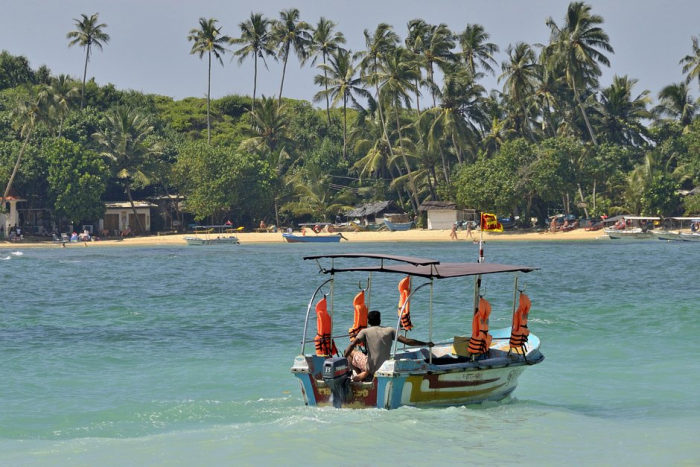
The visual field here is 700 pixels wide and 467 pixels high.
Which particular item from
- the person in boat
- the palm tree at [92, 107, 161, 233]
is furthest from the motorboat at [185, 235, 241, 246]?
the person in boat

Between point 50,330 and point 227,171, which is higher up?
point 227,171

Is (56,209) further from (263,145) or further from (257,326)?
(257,326)

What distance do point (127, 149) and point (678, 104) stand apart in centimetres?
4865

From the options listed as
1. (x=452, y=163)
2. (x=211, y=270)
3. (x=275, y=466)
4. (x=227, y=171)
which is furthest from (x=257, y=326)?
(x=452, y=163)

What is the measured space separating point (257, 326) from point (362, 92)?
5946 cm

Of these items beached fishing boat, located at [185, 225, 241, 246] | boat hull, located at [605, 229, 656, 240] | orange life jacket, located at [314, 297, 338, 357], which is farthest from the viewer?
beached fishing boat, located at [185, 225, 241, 246]

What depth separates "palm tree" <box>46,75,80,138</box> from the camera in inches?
2945

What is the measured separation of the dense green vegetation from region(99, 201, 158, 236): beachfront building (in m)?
1.66

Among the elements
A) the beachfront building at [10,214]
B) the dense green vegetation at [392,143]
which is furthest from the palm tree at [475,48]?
the beachfront building at [10,214]

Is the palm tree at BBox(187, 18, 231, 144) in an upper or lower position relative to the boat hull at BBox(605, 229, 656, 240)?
upper

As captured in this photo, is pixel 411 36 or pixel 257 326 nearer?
pixel 257 326

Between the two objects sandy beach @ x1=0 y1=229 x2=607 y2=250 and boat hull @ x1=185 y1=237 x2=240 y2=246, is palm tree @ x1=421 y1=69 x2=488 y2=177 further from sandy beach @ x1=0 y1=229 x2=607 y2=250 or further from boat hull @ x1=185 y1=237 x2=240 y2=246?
boat hull @ x1=185 y1=237 x2=240 y2=246

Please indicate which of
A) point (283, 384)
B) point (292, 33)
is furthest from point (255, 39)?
point (283, 384)

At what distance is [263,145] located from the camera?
8312 centimetres
